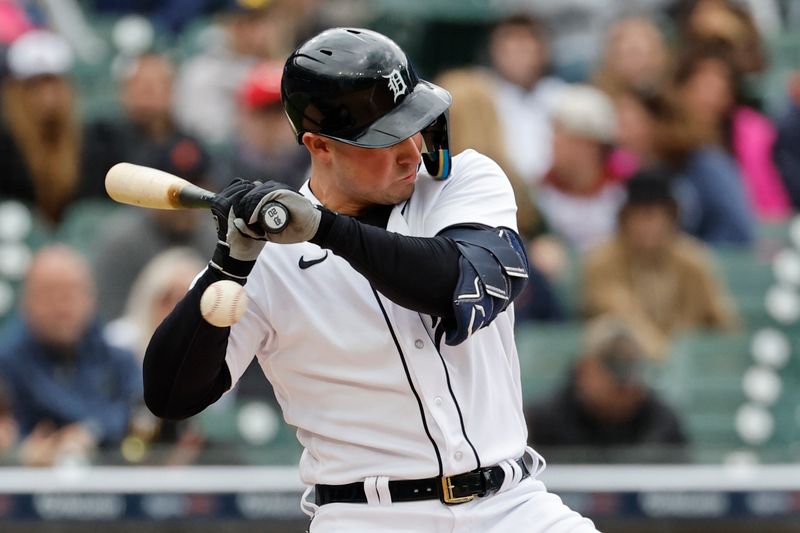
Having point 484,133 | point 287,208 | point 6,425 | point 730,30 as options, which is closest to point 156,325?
point 6,425

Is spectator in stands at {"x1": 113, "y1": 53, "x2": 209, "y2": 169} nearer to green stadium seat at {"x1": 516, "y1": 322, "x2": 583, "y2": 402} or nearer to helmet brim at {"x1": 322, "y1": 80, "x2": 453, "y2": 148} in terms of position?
green stadium seat at {"x1": 516, "y1": 322, "x2": 583, "y2": 402}

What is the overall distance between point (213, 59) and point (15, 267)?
62.0 inches

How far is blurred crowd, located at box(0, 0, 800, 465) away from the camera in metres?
5.53

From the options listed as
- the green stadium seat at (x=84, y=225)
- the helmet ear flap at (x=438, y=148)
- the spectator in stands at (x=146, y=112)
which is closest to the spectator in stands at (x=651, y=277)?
the spectator in stands at (x=146, y=112)

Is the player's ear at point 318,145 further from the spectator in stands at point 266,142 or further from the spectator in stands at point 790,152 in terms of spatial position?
the spectator in stands at point 790,152

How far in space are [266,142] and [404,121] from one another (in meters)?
4.00

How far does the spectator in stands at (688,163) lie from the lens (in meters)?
7.04

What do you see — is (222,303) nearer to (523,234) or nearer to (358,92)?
(358,92)

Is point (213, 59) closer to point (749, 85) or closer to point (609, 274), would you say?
point (609, 274)

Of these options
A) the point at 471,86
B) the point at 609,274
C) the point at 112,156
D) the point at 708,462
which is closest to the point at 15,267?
the point at 112,156

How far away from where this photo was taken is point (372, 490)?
2727mm

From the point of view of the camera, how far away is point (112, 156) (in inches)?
267

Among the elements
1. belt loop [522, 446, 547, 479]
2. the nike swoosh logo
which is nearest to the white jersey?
the nike swoosh logo

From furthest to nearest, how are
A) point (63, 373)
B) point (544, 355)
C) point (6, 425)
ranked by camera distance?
point (544, 355) → point (63, 373) → point (6, 425)
